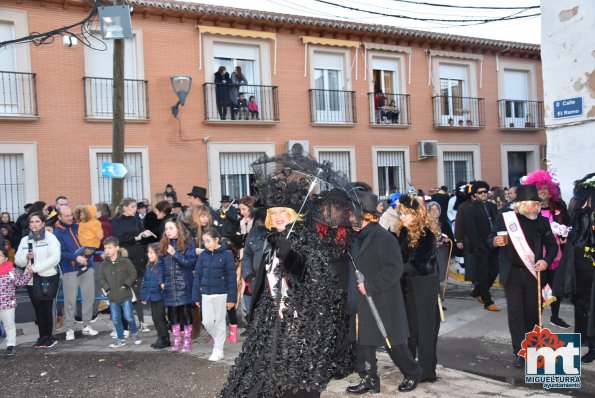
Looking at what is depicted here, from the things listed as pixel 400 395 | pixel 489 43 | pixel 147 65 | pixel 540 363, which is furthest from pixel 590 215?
pixel 489 43

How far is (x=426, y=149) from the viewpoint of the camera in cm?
2034

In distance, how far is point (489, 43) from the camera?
71.1ft

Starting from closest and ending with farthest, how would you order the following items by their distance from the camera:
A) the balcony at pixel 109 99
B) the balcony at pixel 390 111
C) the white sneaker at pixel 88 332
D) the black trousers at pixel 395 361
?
1. the black trousers at pixel 395 361
2. the white sneaker at pixel 88 332
3. the balcony at pixel 109 99
4. the balcony at pixel 390 111

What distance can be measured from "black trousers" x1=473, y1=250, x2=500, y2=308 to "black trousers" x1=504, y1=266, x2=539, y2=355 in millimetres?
2787

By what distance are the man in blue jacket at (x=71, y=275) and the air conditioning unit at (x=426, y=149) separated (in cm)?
1395

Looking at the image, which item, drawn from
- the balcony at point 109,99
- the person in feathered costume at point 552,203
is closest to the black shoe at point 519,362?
the person in feathered costume at point 552,203

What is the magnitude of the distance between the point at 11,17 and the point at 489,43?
606 inches

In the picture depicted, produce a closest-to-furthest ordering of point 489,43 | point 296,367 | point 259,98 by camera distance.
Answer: point 296,367 < point 259,98 < point 489,43

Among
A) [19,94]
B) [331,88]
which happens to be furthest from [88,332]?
[331,88]

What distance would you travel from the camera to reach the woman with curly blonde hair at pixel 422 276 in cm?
554

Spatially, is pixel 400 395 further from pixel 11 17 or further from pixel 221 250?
pixel 11 17

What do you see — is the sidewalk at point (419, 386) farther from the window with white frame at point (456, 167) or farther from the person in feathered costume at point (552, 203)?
the window with white frame at point (456, 167)

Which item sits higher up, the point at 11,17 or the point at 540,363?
the point at 11,17

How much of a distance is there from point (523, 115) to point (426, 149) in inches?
208
